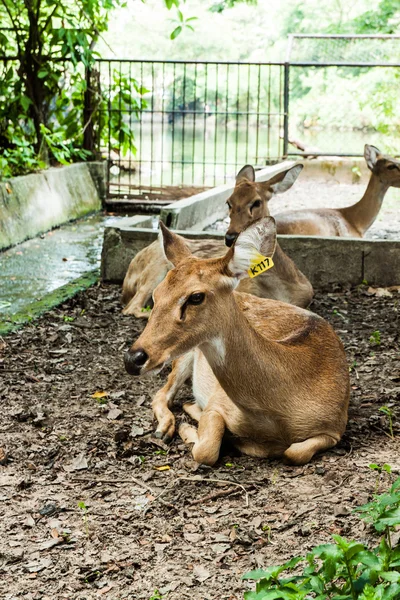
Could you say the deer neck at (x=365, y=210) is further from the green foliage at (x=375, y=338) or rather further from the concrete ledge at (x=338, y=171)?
the concrete ledge at (x=338, y=171)

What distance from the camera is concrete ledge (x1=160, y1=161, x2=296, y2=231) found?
905 cm

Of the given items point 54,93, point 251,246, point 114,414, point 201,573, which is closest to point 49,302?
point 114,414

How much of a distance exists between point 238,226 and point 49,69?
21.1 feet

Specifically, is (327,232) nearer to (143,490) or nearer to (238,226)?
(238,226)

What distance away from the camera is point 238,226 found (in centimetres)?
766

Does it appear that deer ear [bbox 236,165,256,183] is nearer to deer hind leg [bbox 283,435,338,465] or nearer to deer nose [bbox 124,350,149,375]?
deer hind leg [bbox 283,435,338,465]

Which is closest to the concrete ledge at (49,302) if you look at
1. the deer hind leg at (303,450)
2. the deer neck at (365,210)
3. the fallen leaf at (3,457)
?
the fallen leaf at (3,457)

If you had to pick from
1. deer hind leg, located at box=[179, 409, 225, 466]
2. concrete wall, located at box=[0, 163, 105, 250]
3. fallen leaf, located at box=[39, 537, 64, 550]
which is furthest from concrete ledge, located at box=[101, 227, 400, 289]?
fallen leaf, located at box=[39, 537, 64, 550]

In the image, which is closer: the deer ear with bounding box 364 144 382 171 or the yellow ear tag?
the yellow ear tag

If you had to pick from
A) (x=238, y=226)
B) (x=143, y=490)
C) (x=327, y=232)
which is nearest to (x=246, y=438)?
(x=143, y=490)

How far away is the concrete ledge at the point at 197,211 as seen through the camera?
9050 mm

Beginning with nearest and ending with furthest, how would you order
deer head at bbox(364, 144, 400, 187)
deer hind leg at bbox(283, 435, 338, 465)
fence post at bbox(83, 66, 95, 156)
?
deer hind leg at bbox(283, 435, 338, 465) < deer head at bbox(364, 144, 400, 187) < fence post at bbox(83, 66, 95, 156)

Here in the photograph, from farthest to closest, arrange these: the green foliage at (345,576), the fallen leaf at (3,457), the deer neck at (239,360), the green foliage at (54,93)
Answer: the green foliage at (54,93)
the fallen leaf at (3,457)
the deer neck at (239,360)
the green foliage at (345,576)

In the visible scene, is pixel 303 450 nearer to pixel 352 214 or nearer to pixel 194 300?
pixel 194 300
